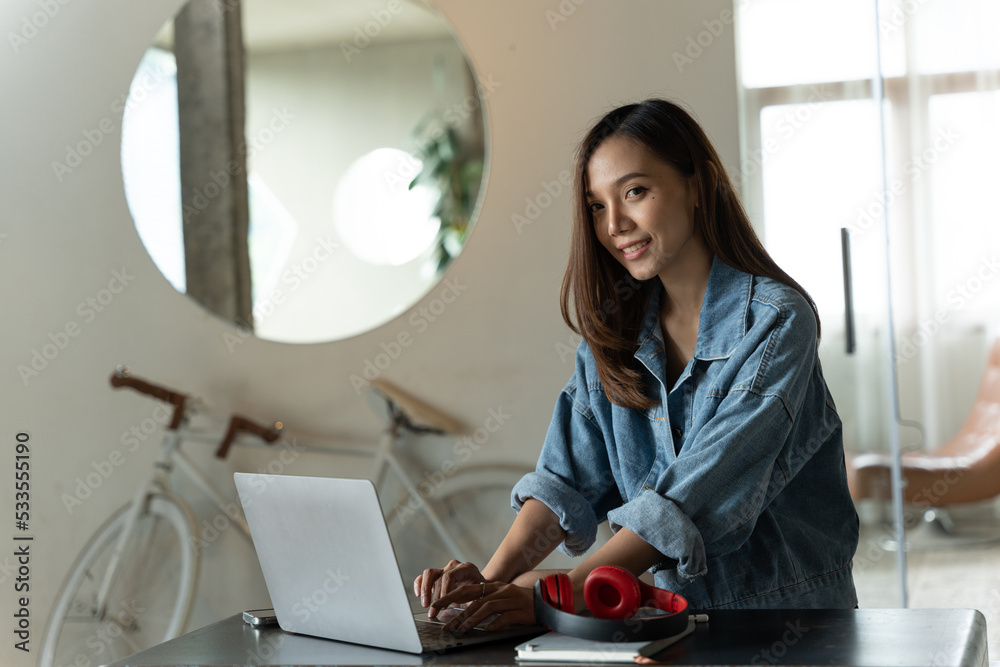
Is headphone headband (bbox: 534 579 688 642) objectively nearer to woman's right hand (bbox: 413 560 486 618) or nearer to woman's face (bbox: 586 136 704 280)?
woman's right hand (bbox: 413 560 486 618)

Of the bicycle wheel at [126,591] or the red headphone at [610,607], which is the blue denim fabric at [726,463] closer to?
the red headphone at [610,607]

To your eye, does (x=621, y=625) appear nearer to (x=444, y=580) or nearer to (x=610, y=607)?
(x=610, y=607)

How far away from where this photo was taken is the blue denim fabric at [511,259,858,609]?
3.56 feet

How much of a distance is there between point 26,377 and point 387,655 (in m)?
1.85

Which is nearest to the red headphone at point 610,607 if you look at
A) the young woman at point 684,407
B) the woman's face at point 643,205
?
the young woman at point 684,407

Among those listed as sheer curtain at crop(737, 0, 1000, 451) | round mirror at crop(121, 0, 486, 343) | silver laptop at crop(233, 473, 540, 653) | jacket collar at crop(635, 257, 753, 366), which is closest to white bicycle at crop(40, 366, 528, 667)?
round mirror at crop(121, 0, 486, 343)

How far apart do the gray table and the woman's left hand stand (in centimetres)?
4

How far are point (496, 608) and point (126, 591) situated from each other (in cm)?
168

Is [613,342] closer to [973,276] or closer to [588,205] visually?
[588,205]

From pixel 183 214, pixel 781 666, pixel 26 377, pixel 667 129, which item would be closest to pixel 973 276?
pixel 667 129

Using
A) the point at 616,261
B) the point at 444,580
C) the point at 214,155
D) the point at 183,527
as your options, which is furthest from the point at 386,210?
the point at 444,580

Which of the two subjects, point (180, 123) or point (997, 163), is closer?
point (997, 163)

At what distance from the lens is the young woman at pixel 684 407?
1102 millimetres

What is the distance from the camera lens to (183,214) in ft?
7.80
